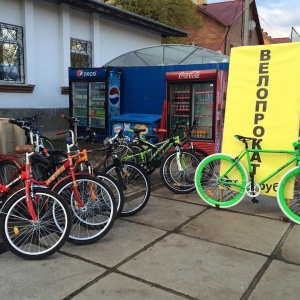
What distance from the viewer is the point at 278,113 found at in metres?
4.45

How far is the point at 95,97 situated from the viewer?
9.84 meters

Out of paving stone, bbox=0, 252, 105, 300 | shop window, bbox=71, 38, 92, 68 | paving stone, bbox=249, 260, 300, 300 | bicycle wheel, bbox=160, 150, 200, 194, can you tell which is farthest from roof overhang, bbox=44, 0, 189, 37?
paving stone, bbox=249, 260, 300, 300

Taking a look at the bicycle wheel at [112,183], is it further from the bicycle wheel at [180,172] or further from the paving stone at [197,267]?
the bicycle wheel at [180,172]

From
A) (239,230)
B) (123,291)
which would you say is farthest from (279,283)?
(123,291)

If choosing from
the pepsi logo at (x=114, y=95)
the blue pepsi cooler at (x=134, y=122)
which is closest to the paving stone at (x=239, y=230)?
the blue pepsi cooler at (x=134, y=122)

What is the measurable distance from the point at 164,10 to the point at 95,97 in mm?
10042

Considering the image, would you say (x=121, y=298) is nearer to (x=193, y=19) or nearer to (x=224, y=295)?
(x=224, y=295)

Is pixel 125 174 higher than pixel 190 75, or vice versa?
pixel 190 75

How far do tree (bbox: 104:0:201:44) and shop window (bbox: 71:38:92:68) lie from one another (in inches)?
242

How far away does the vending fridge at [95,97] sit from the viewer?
365 inches

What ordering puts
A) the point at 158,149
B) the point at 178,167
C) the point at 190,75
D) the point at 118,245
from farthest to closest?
the point at 190,75
the point at 158,149
the point at 178,167
the point at 118,245

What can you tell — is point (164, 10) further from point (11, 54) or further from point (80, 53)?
point (11, 54)

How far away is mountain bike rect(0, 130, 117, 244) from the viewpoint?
142 inches

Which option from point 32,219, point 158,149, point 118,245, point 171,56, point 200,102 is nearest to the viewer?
point 32,219
